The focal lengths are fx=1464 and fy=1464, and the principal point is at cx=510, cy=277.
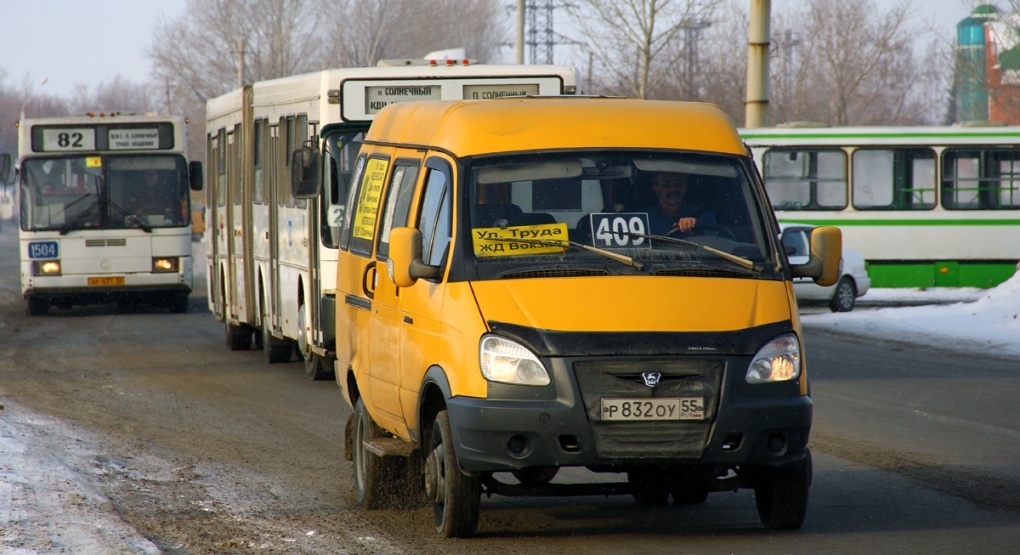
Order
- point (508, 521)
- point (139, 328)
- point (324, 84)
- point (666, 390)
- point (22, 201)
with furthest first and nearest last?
1. point (22, 201)
2. point (139, 328)
3. point (324, 84)
4. point (508, 521)
5. point (666, 390)

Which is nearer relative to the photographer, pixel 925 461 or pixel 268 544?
pixel 268 544

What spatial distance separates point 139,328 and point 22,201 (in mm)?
4047

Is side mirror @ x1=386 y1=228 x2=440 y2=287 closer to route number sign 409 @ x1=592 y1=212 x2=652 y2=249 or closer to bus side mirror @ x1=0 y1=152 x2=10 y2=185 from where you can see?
route number sign 409 @ x1=592 y1=212 x2=652 y2=249

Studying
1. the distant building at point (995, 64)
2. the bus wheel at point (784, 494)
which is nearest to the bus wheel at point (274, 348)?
the bus wheel at point (784, 494)

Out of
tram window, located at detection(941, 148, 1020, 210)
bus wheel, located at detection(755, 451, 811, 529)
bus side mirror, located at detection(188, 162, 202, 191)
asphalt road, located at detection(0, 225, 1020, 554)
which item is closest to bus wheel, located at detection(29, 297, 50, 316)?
bus side mirror, located at detection(188, 162, 202, 191)

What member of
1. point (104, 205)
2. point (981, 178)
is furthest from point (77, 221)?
point (981, 178)

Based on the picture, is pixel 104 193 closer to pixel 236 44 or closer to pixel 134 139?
pixel 134 139

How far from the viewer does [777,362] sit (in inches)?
257

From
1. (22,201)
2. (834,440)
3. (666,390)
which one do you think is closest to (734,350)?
(666,390)

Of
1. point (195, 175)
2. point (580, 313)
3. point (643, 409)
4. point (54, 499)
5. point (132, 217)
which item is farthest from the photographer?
point (132, 217)

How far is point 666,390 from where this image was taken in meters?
6.35

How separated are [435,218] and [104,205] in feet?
62.8

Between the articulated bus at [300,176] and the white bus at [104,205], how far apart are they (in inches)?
269

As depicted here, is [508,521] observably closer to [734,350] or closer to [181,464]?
[734,350]
